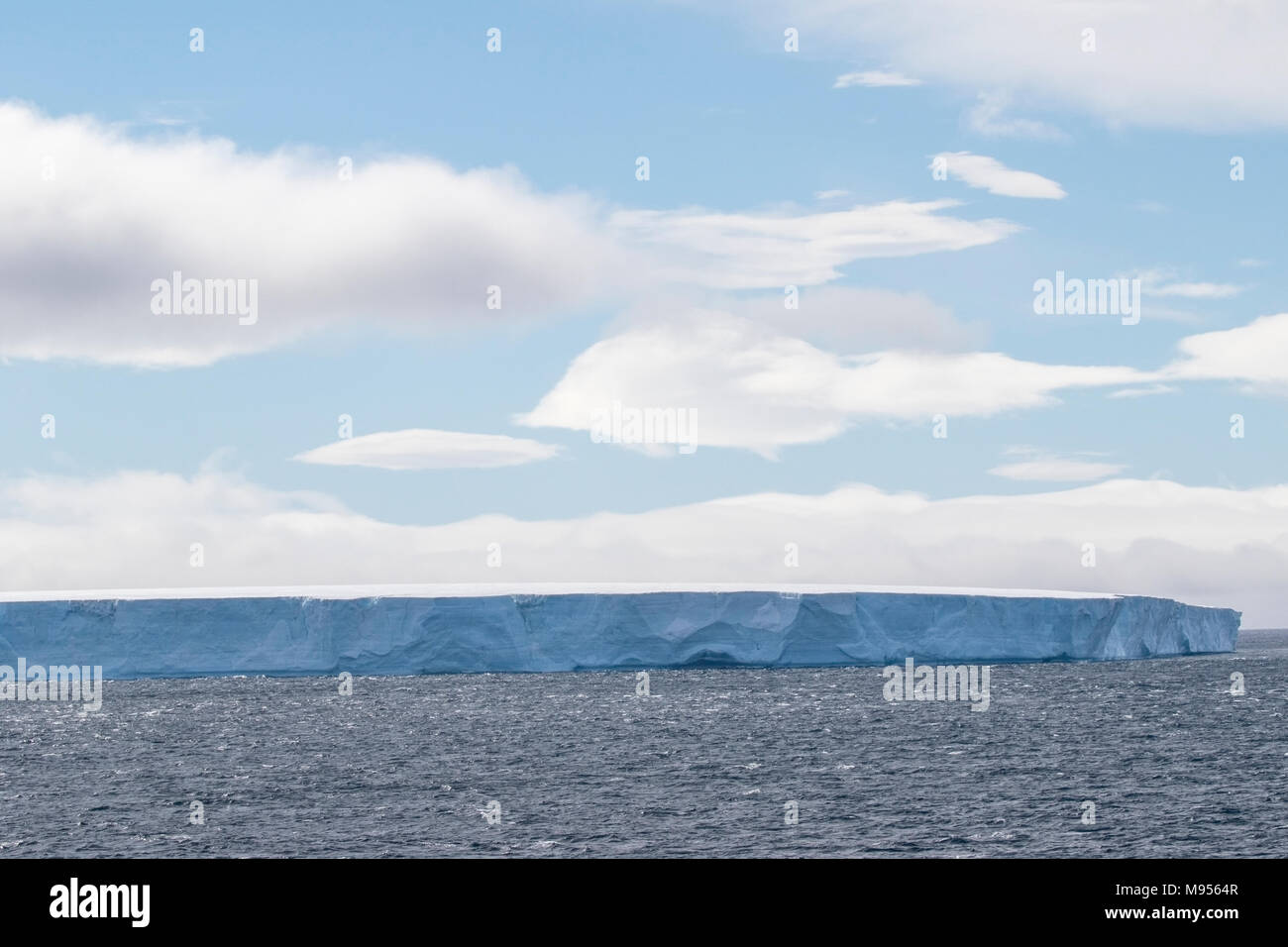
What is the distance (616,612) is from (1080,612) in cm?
1820

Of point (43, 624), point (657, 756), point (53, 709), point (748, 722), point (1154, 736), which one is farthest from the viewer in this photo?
point (43, 624)

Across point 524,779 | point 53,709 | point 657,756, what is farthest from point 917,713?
point 53,709

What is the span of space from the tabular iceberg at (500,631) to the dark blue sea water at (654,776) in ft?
15.6

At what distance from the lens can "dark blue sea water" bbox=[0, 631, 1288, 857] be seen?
17.4m

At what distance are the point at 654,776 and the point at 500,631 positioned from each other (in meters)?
25.8

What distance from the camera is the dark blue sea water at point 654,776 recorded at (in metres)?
17.4

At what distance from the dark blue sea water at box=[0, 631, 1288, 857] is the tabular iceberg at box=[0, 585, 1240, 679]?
476cm

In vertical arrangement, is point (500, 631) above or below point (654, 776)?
above

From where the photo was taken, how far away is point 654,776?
23344 mm

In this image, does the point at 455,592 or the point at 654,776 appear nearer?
the point at 654,776

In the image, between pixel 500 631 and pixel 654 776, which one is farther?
pixel 500 631

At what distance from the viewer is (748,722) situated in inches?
1297
